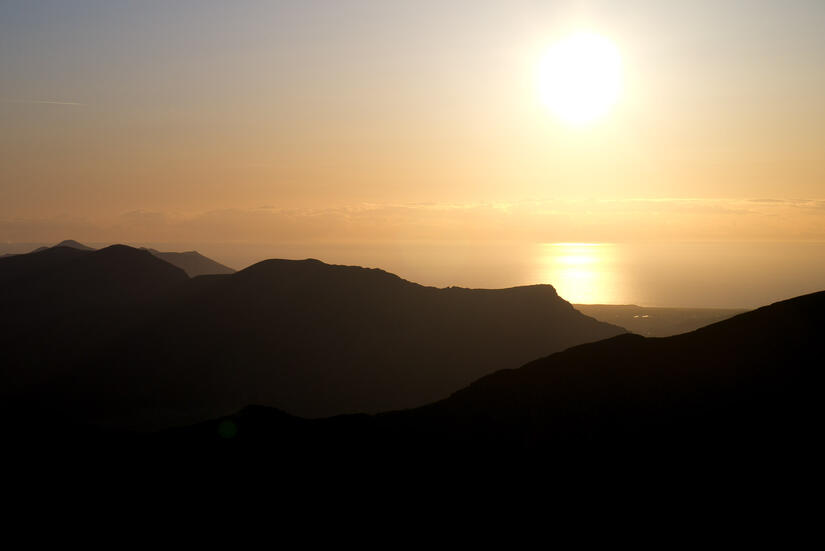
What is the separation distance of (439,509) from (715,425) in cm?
1408

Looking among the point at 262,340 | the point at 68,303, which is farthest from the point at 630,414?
the point at 68,303

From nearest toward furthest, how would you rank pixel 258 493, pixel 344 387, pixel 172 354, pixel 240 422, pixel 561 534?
pixel 561 534 < pixel 258 493 < pixel 240 422 < pixel 344 387 < pixel 172 354

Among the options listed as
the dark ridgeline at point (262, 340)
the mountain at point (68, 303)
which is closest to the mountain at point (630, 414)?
the dark ridgeline at point (262, 340)

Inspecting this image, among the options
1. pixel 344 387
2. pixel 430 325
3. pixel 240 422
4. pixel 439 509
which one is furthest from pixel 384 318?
pixel 439 509

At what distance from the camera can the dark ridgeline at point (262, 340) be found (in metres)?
90.8

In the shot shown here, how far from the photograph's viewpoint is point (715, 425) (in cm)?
3019

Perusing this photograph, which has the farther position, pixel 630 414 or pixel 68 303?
pixel 68 303

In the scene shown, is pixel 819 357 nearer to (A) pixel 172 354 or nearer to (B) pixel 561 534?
(B) pixel 561 534

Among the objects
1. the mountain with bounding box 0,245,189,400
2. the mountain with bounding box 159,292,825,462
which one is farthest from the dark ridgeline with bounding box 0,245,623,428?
the mountain with bounding box 159,292,825,462

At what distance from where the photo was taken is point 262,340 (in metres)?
104

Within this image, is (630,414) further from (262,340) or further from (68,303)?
(68,303)

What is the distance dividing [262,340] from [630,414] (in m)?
80.9

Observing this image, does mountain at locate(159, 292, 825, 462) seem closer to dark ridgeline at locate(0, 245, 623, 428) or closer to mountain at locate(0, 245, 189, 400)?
dark ridgeline at locate(0, 245, 623, 428)

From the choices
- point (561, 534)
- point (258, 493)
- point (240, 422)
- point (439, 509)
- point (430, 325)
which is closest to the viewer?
point (561, 534)
